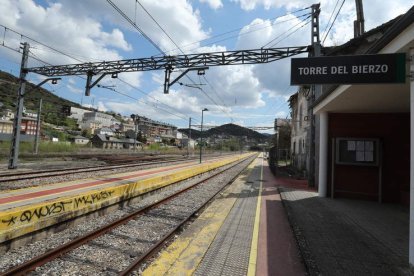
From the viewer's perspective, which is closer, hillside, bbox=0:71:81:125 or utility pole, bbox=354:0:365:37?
utility pole, bbox=354:0:365:37

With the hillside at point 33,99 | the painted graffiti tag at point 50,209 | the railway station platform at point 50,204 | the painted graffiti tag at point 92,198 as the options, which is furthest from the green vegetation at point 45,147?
the painted graffiti tag at point 50,209

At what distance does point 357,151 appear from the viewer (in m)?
11.9

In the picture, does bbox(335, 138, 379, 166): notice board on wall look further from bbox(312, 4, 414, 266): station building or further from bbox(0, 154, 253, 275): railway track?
bbox(0, 154, 253, 275): railway track

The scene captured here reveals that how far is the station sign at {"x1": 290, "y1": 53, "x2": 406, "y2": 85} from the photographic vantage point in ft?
18.3

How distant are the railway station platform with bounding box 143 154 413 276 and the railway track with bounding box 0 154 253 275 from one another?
0.41 m

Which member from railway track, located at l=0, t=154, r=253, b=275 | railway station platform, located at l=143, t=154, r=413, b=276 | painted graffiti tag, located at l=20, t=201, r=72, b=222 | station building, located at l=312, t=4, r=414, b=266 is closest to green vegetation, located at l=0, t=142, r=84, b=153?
painted graffiti tag, located at l=20, t=201, r=72, b=222

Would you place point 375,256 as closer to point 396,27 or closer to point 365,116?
point 396,27

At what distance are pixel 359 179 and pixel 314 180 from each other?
4.65m

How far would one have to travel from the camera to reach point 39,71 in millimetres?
19906

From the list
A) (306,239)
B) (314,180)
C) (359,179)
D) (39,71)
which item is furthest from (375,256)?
(39,71)

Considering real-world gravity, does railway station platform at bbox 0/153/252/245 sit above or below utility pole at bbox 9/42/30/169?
below

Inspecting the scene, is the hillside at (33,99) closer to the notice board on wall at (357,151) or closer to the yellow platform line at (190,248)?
the yellow platform line at (190,248)

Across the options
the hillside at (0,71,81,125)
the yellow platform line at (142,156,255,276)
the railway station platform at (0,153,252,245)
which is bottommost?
the yellow platform line at (142,156,255,276)

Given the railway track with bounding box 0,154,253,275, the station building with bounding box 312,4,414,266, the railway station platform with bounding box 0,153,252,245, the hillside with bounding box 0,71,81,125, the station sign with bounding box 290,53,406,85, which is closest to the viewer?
the railway track with bounding box 0,154,253,275
